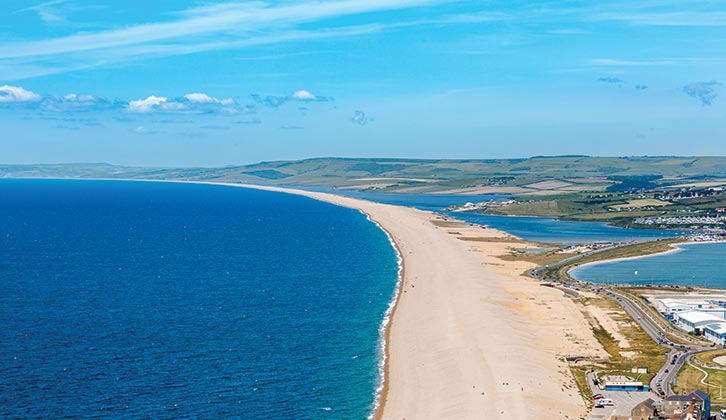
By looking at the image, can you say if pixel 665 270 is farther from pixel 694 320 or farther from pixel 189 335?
pixel 189 335

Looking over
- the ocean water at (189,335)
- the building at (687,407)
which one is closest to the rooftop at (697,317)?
the building at (687,407)

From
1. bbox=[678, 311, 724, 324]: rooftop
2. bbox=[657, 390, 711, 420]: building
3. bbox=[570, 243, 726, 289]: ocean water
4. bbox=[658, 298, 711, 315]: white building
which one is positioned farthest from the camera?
bbox=[570, 243, 726, 289]: ocean water

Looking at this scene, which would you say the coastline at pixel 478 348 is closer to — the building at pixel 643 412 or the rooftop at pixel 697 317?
the building at pixel 643 412

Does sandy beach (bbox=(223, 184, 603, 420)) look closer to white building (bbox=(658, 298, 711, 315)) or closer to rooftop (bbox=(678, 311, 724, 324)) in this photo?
white building (bbox=(658, 298, 711, 315))

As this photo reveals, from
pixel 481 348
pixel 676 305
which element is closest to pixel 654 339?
pixel 676 305

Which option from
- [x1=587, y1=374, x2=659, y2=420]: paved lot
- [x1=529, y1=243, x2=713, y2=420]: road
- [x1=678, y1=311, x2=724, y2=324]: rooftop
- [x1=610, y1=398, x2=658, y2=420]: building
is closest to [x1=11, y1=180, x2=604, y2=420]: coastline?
[x1=587, y1=374, x2=659, y2=420]: paved lot

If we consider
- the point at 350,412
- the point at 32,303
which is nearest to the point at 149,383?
the point at 350,412

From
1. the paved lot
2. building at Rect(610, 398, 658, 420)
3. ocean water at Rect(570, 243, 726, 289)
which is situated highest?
building at Rect(610, 398, 658, 420)
